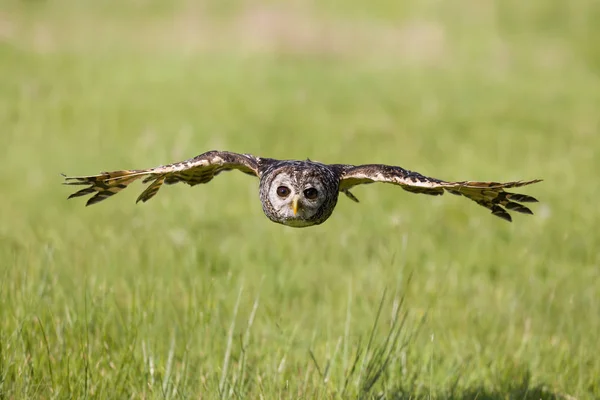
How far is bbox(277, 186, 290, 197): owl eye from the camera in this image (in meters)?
3.95

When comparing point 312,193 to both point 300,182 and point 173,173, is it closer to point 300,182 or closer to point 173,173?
point 300,182

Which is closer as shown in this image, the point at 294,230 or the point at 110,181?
the point at 110,181

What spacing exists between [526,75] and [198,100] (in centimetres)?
972

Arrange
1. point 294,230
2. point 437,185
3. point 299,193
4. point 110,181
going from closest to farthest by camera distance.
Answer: point 437,185 < point 299,193 < point 110,181 < point 294,230

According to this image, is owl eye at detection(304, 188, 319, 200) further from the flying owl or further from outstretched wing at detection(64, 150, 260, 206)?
outstretched wing at detection(64, 150, 260, 206)

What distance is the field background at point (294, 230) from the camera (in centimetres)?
450

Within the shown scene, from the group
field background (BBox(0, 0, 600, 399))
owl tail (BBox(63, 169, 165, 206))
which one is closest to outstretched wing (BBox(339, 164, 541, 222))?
field background (BBox(0, 0, 600, 399))

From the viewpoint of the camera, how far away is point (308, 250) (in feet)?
24.4

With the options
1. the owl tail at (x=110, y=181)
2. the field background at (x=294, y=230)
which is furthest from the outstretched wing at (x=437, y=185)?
the owl tail at (x=110, y=181)

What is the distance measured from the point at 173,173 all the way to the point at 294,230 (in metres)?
3.85

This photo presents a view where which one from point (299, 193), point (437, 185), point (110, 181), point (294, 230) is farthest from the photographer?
point (294, 230)

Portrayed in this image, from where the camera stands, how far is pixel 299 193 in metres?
3.90

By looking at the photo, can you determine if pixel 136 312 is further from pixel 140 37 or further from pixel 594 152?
pixel 140 37

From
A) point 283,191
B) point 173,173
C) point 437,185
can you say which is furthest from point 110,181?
point 437,185
